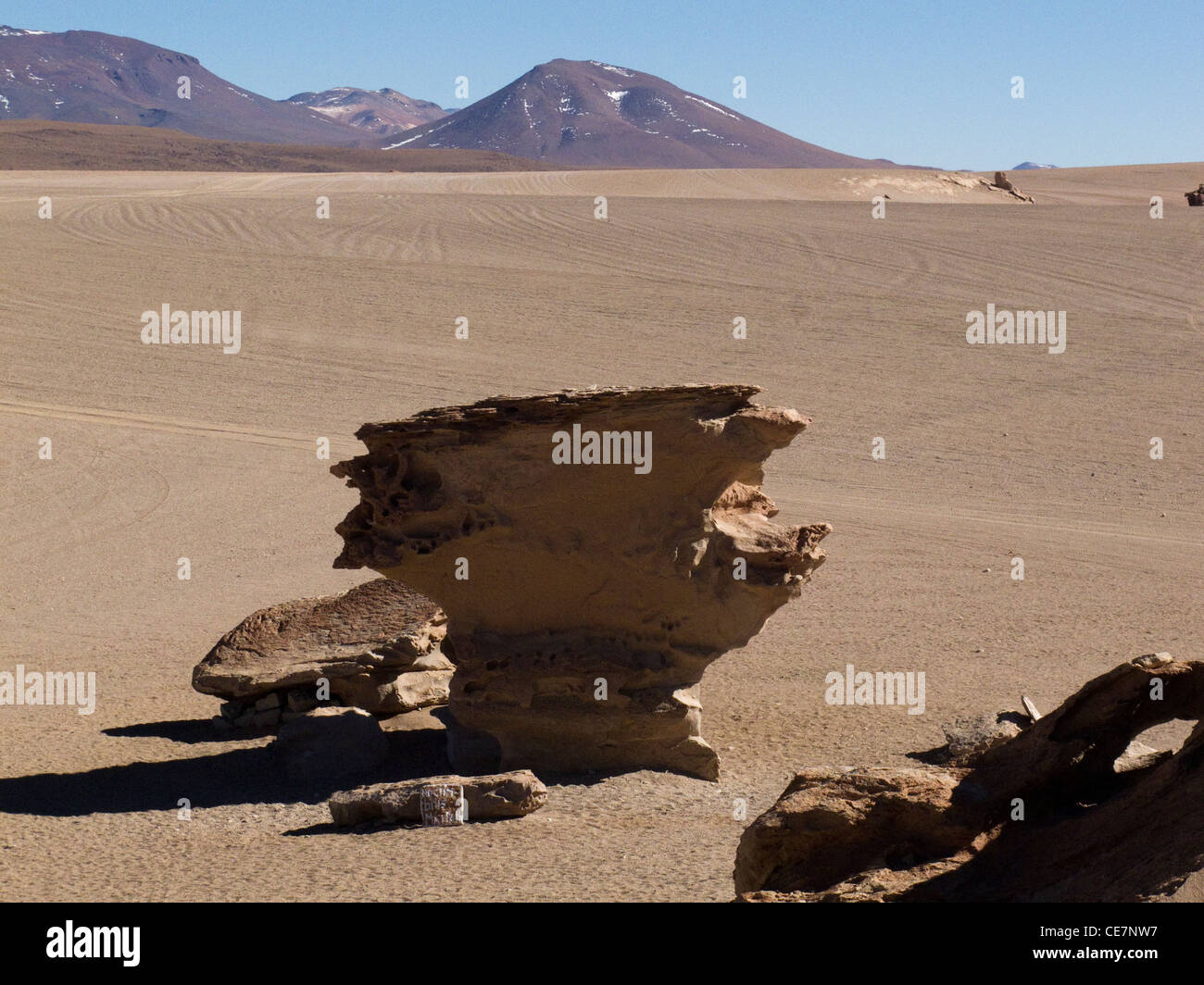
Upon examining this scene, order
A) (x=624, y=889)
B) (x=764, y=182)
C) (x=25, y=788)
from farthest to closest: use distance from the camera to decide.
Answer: (x=764, y=182), (x=25, y=788), (x=624, y=889)

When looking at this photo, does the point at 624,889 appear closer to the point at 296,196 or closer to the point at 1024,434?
the point at 1024,434

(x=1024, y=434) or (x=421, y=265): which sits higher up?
(x=421, y=265)

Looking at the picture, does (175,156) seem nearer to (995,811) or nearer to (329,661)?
(329,661)

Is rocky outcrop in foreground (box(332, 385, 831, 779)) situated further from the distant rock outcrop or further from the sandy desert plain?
the distant rock outcrop

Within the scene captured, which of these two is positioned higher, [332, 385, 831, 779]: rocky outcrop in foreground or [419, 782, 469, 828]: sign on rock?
[332, 385, 831, 779]: rocky outcrop in foreground

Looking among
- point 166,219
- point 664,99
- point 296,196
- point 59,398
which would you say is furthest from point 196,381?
point 664,99

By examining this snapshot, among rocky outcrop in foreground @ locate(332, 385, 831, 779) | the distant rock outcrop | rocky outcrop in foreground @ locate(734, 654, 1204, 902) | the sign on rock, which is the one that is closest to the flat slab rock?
the sign on rock

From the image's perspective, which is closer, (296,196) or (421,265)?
(421,265)

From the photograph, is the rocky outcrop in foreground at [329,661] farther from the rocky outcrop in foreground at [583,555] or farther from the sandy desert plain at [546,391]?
the rocky outcrop in foreground at [583,555]
